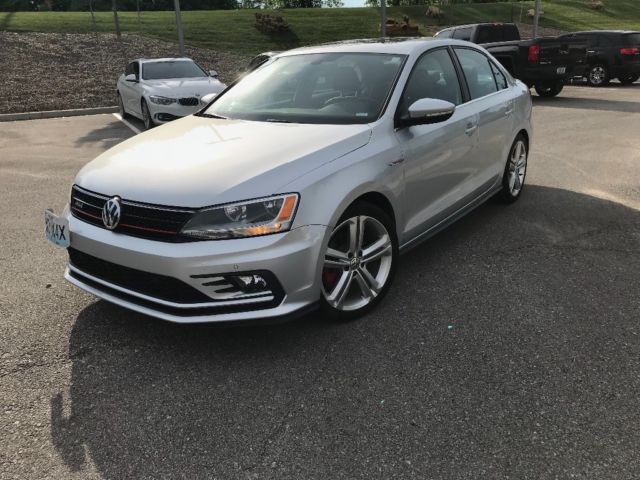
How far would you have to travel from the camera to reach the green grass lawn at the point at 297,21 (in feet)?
87.0

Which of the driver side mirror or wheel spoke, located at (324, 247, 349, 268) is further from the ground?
the driver side mirror

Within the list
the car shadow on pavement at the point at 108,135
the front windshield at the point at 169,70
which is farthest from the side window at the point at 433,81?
the front windshield at the point at 169,70

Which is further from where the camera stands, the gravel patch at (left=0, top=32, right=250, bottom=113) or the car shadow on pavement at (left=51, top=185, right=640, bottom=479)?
the gravel patch at (left=0, top=32, right=250, bottom=113)

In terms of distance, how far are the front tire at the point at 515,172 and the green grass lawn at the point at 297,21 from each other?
71.1 feet

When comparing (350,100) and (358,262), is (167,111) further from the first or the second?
(358,262)

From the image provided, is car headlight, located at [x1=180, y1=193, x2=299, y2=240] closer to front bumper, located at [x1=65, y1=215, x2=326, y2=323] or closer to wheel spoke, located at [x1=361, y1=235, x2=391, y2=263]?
front bumper, located at [x1=65, y1=215, x2=326, y2=323]

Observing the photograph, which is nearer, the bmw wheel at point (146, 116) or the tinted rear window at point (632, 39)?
the bmw wheel at point (146, 116)

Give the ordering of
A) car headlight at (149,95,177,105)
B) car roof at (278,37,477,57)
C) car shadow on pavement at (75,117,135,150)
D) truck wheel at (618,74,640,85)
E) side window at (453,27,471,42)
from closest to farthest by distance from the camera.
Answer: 1. car roof at (278,37,477,57)
2. car shadow on pavement at (75,117,135,150)
3. car headlight at (149,95,177,105)
4. side window at (453,27,471,42)
5. truck wheel at (618,74,640,85)

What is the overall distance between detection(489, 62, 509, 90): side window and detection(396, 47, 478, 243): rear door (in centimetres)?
97

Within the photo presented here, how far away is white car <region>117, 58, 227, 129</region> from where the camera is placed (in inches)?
415

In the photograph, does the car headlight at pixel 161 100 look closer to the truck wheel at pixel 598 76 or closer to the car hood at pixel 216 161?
the car hood at pixel 216 161

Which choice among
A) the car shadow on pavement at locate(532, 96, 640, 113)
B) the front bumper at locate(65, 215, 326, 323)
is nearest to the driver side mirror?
the front bumper at locate(65, 215, 326, 323)

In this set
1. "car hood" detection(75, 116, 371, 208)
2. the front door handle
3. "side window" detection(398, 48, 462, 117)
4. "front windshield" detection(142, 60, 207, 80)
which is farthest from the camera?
"front windshield" detection(142, 60, 207, 80)

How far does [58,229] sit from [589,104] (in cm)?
1355
